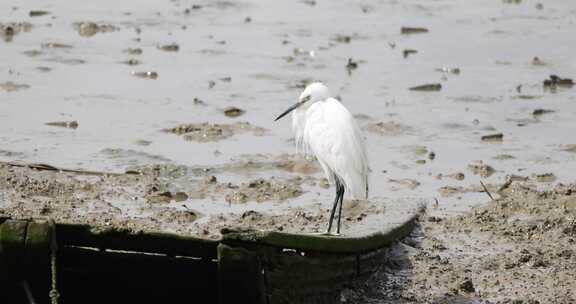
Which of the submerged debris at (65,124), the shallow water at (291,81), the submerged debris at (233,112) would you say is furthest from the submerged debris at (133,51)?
the submerged debris at (65,124)

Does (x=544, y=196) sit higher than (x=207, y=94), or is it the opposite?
(x=207, y=94)

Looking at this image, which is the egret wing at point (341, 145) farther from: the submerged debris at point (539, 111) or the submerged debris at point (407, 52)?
the submerged debris at point (407, 52)

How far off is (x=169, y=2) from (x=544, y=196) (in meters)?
8.42

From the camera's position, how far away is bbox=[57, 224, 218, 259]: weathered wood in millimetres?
5949

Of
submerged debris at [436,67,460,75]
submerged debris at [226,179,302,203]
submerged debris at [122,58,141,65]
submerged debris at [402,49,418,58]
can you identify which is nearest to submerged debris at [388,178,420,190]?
submerged debris at [226,179,302,203]

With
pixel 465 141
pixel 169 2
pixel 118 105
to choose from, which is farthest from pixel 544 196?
pixel 169 2

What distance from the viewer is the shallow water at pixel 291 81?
9781 millimetres

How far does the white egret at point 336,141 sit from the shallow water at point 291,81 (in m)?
1.07

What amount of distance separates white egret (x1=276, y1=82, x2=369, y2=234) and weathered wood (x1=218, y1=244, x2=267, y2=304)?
160 cm

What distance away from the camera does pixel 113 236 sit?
235 inches

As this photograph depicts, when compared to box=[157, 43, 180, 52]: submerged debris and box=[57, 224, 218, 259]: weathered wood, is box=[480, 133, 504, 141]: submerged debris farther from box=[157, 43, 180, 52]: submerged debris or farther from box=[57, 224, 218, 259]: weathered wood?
box=[57, 224, 218, 259]: weathered wood

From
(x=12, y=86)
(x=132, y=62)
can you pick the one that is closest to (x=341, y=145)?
(x=12, y=86)

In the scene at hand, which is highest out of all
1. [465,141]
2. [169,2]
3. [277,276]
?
[169,2]

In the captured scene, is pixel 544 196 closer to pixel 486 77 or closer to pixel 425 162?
pixel 425 162
